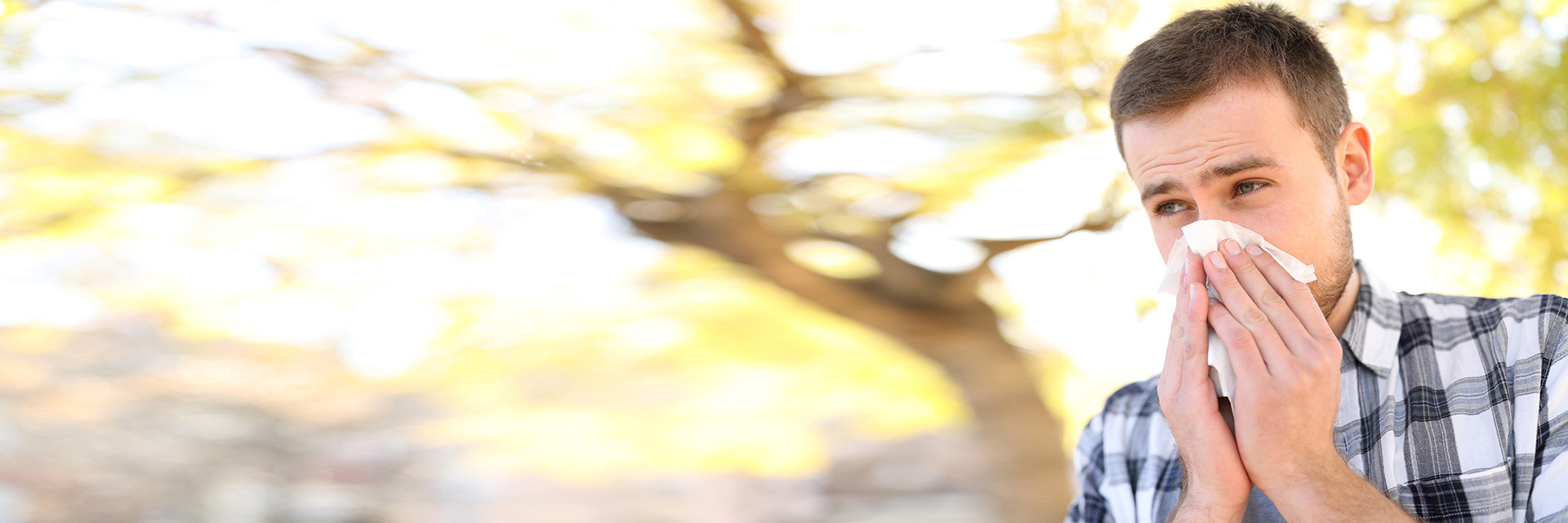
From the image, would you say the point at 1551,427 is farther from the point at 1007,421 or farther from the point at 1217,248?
the point at 1007,421

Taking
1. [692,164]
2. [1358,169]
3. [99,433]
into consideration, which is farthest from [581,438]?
[1358,169]

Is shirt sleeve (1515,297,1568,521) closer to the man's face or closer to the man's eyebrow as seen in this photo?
the man's face

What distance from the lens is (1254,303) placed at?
3.48 ft

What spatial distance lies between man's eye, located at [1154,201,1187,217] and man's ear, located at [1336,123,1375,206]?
22 centimetres

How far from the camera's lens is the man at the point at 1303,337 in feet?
3.32

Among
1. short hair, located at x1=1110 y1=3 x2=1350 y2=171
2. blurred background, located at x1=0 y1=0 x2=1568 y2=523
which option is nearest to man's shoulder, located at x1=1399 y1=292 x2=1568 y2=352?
short hair, located at x1=1110 y1=3 x2=1350 y2=171

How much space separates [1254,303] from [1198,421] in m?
0.15

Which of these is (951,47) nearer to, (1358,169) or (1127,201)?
(1127,201)

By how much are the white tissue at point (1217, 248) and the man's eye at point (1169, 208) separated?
0.06 m

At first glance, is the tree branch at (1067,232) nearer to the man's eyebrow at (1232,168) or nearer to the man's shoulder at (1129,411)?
the man's shoulder at (1129,411)

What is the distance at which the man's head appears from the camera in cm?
114

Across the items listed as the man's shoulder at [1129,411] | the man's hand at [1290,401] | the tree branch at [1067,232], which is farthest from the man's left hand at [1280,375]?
the tree branch at [1067,232]

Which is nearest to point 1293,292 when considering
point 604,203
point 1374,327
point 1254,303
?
point 1254,303

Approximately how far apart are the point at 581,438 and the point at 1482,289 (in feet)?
27.1
